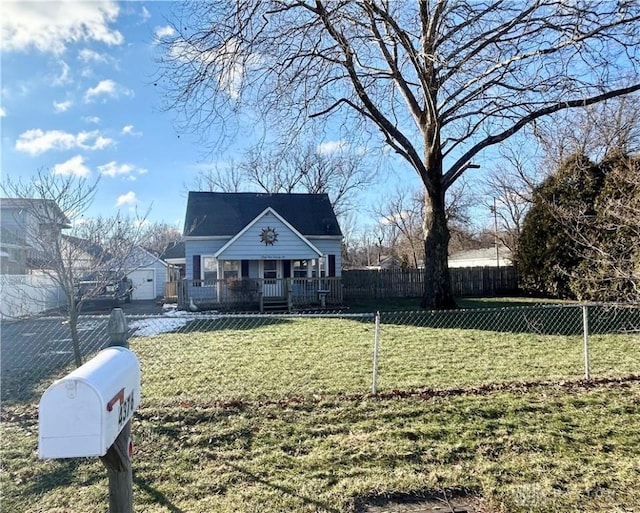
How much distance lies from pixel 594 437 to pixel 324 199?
20894mm

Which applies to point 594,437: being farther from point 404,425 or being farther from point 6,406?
point 6,406

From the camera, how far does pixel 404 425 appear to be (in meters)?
4.16

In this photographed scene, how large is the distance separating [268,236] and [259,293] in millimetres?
3009

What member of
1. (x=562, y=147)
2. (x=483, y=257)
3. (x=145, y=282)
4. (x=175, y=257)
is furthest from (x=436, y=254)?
(x=483, y=257)

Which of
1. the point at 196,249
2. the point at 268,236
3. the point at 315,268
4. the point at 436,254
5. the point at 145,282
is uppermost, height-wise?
the point at 268,236

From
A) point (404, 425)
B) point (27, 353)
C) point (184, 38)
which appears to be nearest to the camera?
point (404, 425)

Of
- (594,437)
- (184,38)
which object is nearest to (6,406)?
(184,38)

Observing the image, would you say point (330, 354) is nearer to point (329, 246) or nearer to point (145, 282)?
point (329, 246)

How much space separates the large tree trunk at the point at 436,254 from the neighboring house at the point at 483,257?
22.2 meters

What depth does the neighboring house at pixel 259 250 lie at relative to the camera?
17.5 meters

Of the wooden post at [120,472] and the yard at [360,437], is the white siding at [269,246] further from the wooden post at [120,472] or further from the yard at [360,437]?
the wooden post at [120,472]

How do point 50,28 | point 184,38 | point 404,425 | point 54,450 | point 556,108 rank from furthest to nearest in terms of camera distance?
point 556,108 → point 184,38 → point 50,28 → point 404,425 → point 54,450

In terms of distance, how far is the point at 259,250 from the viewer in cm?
1873

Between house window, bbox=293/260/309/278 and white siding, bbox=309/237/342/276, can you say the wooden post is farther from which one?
white siding, bbox=309/237/342/276
